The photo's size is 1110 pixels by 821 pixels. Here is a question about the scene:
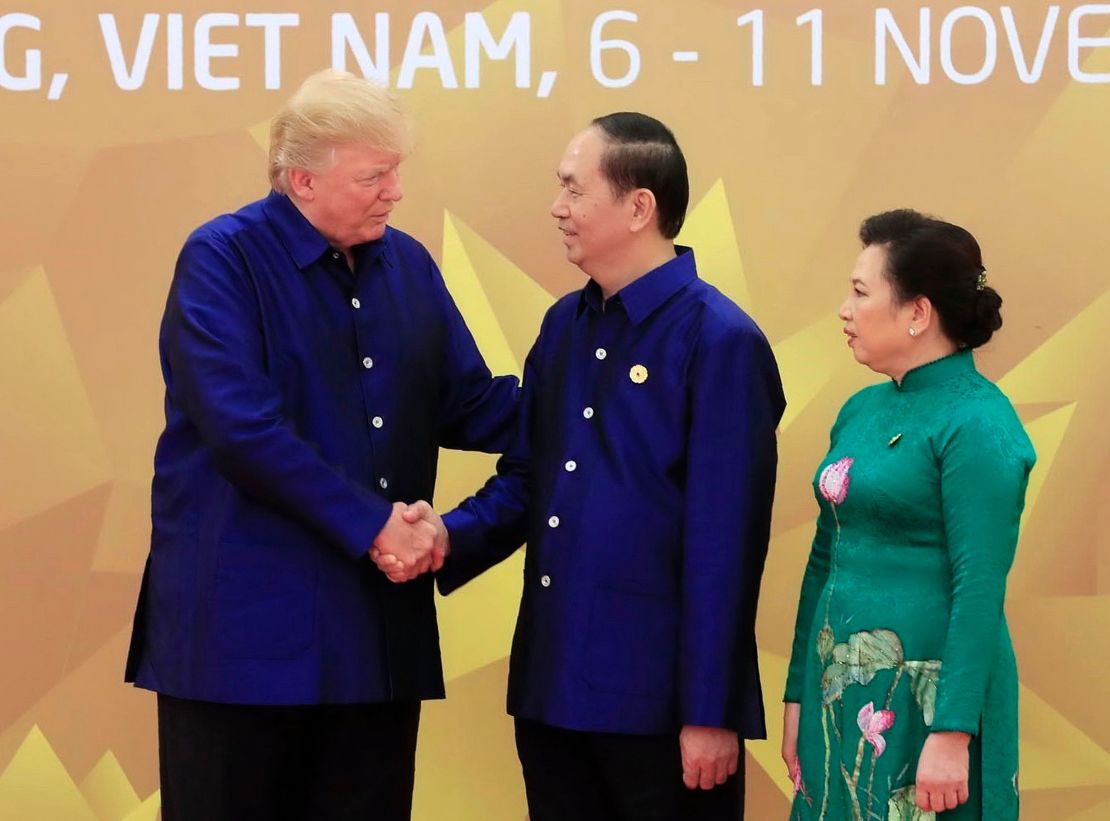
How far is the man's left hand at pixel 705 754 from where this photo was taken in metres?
2.39

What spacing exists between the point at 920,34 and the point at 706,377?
51.7 inches

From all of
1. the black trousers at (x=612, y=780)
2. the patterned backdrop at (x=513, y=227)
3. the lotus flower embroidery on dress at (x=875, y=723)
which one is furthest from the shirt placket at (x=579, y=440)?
the patterned backdrop at (x=513, y=227)

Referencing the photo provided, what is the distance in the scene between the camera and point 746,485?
242 centimetres

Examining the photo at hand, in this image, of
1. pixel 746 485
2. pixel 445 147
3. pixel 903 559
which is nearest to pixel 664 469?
pixel 746 485

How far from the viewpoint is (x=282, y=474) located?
7.82ft

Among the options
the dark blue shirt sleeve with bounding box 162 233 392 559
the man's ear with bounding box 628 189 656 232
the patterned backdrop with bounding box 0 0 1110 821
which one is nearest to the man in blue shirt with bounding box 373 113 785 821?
the man's ear with bounding box 628 189 656 232

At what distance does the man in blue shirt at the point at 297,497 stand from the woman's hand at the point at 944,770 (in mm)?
826

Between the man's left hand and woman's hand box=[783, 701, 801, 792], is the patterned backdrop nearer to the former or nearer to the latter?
woman's hand box=[783, 701, 801, 792]

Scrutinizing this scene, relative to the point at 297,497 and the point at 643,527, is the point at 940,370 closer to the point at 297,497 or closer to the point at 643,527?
the point at 643,527

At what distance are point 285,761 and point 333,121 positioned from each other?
1037 mm

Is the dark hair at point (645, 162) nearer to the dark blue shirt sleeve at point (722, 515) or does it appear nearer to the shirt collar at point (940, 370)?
the dark blue shirt sleeve at point (722, 515)

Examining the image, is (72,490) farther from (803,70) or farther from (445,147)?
(803,70)

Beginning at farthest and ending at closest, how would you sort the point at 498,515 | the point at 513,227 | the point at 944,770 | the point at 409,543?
the point at 513,227 → the point at 498,515 → the point at 409,543 → the point at 944,770

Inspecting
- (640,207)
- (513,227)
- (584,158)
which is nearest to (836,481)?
(640,207)
